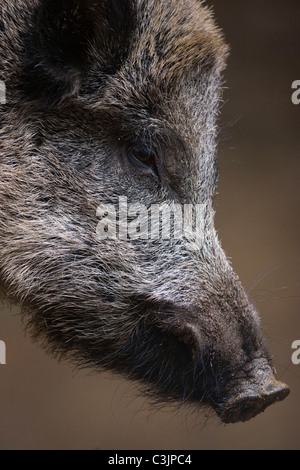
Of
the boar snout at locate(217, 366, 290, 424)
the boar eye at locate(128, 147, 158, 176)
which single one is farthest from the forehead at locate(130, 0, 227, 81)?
the boar snout at locate(217, 366, 290, 424)

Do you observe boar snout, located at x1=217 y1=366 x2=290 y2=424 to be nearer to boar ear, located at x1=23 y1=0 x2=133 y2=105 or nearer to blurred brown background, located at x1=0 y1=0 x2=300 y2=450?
boar ear, located at x1=23 y1=0 x2=133 y2=105

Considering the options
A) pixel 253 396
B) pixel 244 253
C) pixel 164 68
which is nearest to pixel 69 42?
pixel 164 68

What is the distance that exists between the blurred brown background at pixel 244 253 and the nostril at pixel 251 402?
1.34 m

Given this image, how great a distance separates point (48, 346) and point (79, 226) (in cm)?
35

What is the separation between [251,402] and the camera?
1.72 m

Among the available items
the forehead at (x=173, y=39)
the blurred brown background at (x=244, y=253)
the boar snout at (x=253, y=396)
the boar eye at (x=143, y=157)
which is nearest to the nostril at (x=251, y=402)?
the boar snout at (x=253, y=396)

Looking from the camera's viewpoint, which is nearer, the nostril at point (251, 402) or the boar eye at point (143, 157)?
the nostril at point (251, 402)

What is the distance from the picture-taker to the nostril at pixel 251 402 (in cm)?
172

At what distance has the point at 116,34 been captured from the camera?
6.06 feet

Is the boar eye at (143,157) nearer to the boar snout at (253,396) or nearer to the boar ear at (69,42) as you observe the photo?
the boar ear at (69,42)

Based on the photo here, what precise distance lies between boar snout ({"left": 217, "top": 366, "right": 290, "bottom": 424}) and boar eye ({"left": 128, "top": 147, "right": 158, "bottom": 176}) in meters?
0.60

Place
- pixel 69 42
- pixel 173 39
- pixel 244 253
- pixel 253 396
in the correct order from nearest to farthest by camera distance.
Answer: pixel 253 396
pixel 69 42
pixel 173 39
pixel 244 253

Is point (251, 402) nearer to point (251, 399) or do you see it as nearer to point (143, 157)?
point (251, 399)

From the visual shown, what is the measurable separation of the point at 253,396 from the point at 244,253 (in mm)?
1614
